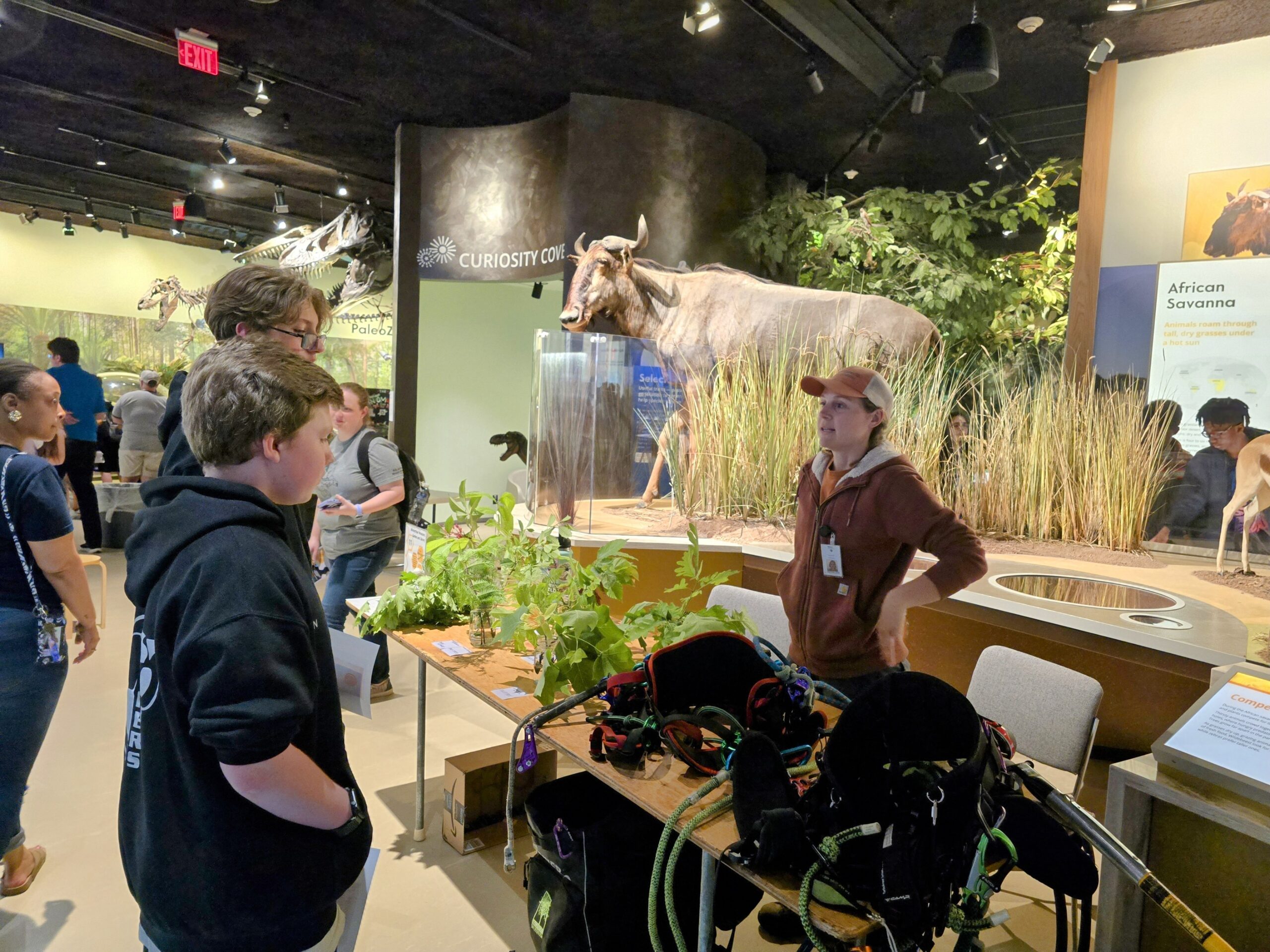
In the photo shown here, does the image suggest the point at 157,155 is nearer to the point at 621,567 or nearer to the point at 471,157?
the point at 471,157

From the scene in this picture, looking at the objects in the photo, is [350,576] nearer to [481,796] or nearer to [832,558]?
[481,796]

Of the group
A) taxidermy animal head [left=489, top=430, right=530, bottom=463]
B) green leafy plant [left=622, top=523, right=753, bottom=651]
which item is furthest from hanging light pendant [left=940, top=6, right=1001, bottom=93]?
taxidermy animal head [left=489, top=430, right=530, bottom=463]

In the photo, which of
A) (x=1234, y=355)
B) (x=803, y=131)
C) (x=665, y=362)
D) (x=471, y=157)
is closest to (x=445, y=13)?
(x=471, y=157)

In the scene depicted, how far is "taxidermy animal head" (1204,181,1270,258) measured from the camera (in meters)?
3.88

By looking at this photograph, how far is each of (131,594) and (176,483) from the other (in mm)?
159

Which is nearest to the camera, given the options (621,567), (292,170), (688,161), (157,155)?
(621,567)

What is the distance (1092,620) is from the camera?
8.22 feet

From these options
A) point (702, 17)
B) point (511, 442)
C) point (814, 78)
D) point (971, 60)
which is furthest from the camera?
point (511, 442)

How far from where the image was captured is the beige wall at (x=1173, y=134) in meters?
3.99

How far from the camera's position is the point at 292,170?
7.99 m

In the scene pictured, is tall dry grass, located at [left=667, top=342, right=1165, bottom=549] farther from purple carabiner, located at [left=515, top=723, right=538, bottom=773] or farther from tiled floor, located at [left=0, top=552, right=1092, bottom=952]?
purple carabiner, located at [left=515, top=723, right=538, bottom=773]

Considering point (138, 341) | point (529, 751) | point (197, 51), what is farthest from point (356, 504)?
point (138, 341)

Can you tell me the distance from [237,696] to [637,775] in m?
0.69

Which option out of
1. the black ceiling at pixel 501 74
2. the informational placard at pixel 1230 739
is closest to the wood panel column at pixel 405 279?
the black ceiling at pixel 501 74
